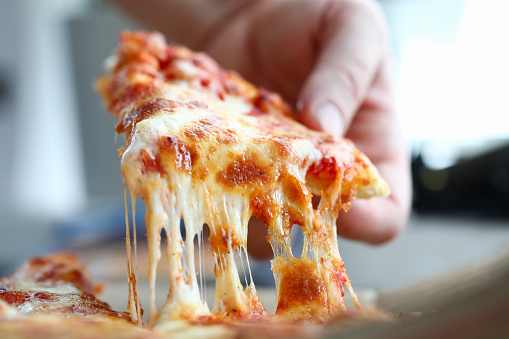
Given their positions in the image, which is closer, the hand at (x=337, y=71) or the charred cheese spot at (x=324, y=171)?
the charred cheese spot at (x=324, y=171)

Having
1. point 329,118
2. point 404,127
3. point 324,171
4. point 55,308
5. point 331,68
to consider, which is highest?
point 404,127

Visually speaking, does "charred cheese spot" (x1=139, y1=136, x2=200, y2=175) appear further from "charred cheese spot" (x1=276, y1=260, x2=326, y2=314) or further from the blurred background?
the blurred background

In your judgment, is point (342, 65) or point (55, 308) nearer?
point (55, 308)

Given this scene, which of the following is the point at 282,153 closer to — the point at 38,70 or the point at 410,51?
the point at 410,51

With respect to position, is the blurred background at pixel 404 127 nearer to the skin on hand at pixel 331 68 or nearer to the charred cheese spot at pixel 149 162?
the skin on hand at pixel 331 68

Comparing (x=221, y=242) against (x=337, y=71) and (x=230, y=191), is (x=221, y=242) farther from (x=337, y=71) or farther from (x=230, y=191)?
(x=337, y=71)

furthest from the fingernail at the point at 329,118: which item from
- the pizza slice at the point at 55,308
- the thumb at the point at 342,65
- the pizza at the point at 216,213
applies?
the pizza slice at the point at 55,308

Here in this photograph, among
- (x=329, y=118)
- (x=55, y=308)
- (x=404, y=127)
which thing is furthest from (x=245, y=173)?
(x=404, y=127)

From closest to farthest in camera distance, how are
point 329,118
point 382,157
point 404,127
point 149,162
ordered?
point 149,162 → point 329,118 → point 382,157 → point 404,127

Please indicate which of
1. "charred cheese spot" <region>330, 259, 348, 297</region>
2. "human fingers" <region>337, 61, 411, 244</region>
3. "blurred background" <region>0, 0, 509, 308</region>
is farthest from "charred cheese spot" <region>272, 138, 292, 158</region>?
"blurred background" <region>0, 0, 509, 308</region>
